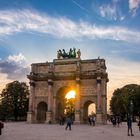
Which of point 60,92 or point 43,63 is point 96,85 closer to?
point 60,92

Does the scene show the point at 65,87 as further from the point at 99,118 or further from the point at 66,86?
the point at 99,118

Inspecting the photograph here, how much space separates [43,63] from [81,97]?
10.9m

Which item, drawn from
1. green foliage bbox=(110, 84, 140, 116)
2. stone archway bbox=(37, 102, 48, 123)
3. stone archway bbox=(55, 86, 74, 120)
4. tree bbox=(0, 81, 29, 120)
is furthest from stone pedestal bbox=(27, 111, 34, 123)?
green foliage bbox=(110, 84, 140, 116)

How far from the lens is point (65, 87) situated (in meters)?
61.8

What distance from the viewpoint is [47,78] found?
202 ft

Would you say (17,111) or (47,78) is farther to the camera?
(17,111)

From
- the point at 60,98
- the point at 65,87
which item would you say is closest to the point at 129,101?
the point at 60,98

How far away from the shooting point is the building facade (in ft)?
190

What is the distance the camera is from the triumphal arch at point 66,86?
5809cm

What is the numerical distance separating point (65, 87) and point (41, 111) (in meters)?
7.65

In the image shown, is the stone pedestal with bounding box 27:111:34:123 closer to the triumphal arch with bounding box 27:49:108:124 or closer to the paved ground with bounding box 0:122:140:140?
the triumphal arch with bounding box 27:49:108:124

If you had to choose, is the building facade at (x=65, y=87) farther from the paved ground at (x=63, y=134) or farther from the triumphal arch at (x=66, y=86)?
the paved ground at (x=63, y=134)

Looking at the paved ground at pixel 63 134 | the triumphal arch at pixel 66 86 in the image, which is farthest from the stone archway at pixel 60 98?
the paved ground at pixel 63 134

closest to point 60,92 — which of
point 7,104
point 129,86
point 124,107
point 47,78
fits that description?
point 47,78
